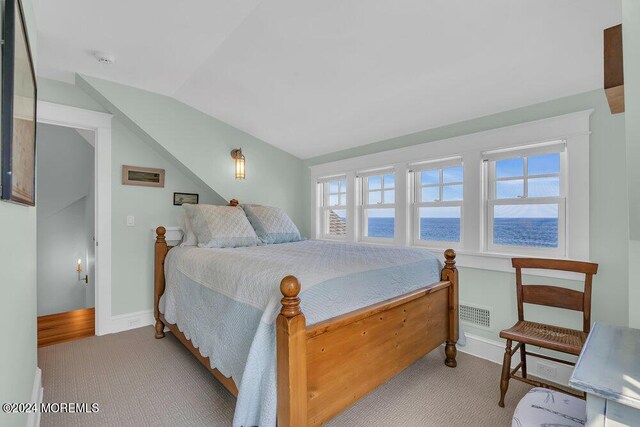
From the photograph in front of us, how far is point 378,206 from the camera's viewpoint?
3.55 meters

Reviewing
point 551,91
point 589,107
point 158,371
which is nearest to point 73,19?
point 158,371

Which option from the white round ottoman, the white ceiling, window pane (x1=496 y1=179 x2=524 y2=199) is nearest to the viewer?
the white round ottoman

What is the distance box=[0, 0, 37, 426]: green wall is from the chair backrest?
2.78m

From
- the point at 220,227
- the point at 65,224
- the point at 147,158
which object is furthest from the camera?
the point at 65,224

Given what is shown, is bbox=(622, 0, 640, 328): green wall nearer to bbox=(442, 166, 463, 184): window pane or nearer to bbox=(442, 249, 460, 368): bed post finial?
bbox=(442, 249, 460, 368): bed post finial

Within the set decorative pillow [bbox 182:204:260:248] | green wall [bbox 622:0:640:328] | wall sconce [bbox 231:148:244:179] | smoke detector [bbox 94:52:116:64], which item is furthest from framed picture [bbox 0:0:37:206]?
wall sconce [bbox 231:148:244:179]

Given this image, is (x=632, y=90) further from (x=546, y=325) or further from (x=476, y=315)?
(x=476, y=315)

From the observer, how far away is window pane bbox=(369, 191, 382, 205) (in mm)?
3576

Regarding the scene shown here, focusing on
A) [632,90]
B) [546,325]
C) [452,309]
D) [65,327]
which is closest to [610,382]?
[632,90]

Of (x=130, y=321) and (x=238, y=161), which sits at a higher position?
(x=238, y=161)

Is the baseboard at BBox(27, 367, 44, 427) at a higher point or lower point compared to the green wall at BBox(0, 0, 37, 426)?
lower

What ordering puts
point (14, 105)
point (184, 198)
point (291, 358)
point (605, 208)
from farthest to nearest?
point (184, 198)
point (605, 208)
point (291, 358)
point (14, 105)

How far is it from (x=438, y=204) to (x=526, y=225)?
76cm

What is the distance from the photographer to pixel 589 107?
2.10 metres
